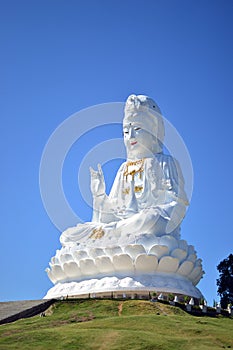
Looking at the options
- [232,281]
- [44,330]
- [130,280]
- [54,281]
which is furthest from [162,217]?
[44,330]

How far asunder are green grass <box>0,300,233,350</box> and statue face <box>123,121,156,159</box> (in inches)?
472

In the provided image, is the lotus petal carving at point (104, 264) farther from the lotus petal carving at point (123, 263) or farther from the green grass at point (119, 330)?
the green grass at point (119, 330)

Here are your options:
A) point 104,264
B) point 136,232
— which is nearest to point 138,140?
point 136,232

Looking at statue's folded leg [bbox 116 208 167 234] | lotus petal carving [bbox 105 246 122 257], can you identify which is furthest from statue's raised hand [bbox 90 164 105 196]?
lotus petal carving [bbox 105 246 122 257]

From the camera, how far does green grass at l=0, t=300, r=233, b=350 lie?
60.7ft

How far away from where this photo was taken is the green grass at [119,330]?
60.7 ft

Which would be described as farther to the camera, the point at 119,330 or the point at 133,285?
the point at 133,285

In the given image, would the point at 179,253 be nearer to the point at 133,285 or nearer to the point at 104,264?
the point at 133,285

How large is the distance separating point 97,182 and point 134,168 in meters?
2.31

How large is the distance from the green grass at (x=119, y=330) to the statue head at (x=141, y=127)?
12.1 meters

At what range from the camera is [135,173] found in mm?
35531

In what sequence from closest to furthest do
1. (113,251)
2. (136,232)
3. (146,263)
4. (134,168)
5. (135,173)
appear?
(146,263)
(113,251)
(136,232)
(135,173)
(134,168)

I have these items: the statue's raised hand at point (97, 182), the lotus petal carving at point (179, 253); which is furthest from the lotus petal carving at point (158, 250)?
the statue's raised hand at point (97, 182)

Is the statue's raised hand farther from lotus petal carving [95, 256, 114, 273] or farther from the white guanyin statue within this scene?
lotus petal carving [95, 256, 114, 273]
